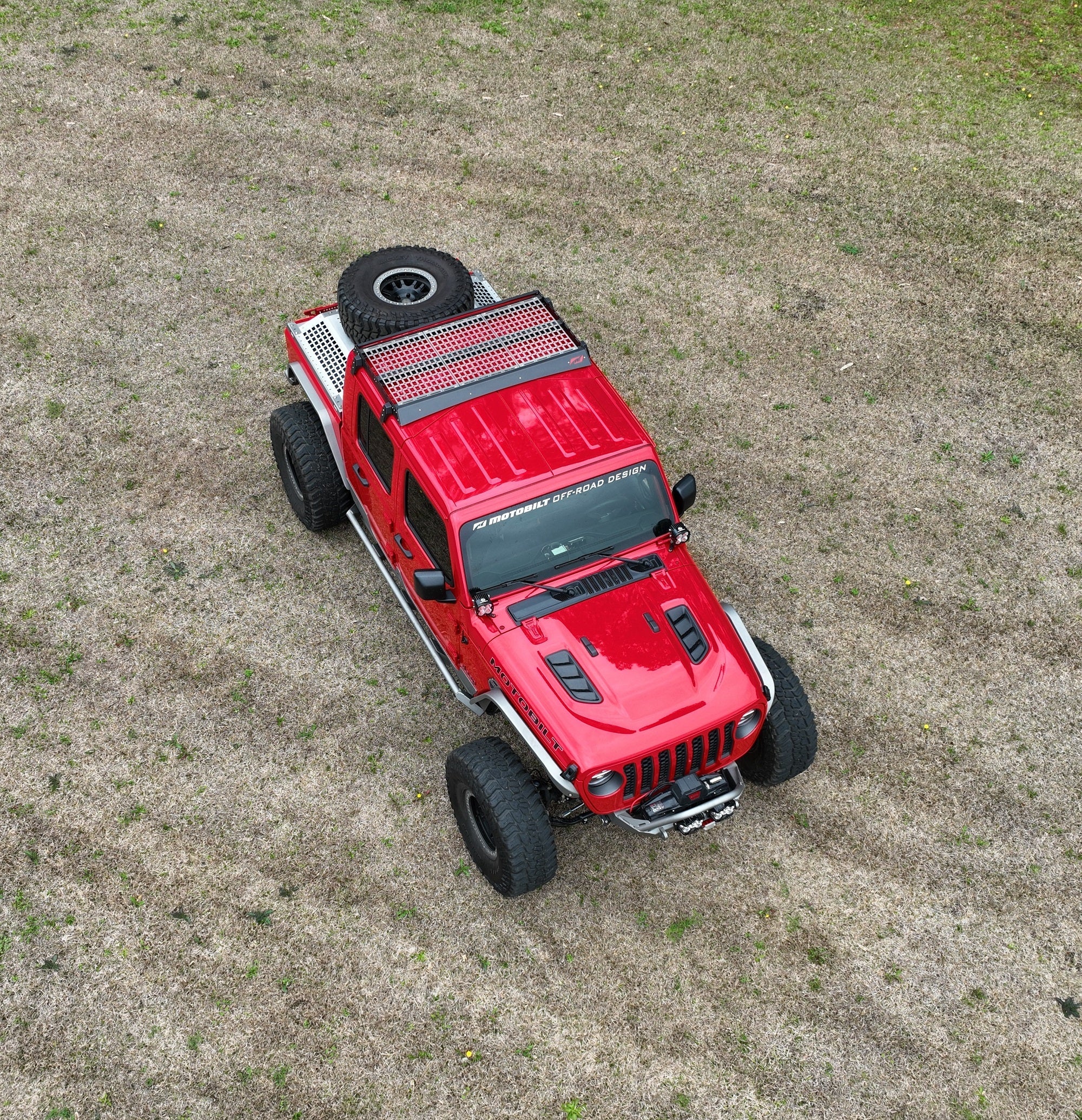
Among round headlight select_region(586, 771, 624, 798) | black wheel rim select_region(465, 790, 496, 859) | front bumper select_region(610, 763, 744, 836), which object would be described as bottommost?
black wheel rim select_region(465, 790, 496, 859)

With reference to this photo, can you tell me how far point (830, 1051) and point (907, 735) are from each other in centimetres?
253

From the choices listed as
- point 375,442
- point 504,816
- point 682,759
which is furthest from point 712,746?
point 375,442

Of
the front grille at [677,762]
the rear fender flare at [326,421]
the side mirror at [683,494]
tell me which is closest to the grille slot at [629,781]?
the front grille at [677,762]

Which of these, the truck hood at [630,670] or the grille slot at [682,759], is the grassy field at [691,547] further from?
the truck hood at [630,670]

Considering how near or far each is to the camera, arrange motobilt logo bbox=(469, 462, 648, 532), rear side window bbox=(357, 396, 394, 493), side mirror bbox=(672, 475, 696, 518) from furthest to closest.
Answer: rear side window bbox=(357, 396, 394, 493), side mirror bbox=(672, 475, 696, 518), motobilt logo bbox=(469, 462, 648, 532)

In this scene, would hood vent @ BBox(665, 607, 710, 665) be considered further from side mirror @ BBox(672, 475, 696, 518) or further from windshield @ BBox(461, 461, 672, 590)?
side mirror @ BBox(672, 475, 696, 518)

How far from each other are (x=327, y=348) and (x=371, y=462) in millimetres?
1399

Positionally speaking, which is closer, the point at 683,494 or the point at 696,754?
the point at 696,754

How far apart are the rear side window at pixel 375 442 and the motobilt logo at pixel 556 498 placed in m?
1.03

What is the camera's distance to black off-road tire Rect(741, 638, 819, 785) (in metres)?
6.82

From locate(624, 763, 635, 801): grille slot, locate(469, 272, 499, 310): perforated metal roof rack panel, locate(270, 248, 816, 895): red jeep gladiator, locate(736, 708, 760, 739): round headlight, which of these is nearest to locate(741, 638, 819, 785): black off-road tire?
locate(270, 248, 816, 895): red jeep gladiator

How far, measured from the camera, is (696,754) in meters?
6.31

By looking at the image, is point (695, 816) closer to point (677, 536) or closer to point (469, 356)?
point (677, 536)

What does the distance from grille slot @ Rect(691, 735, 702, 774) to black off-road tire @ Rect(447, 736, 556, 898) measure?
39.8 inches
